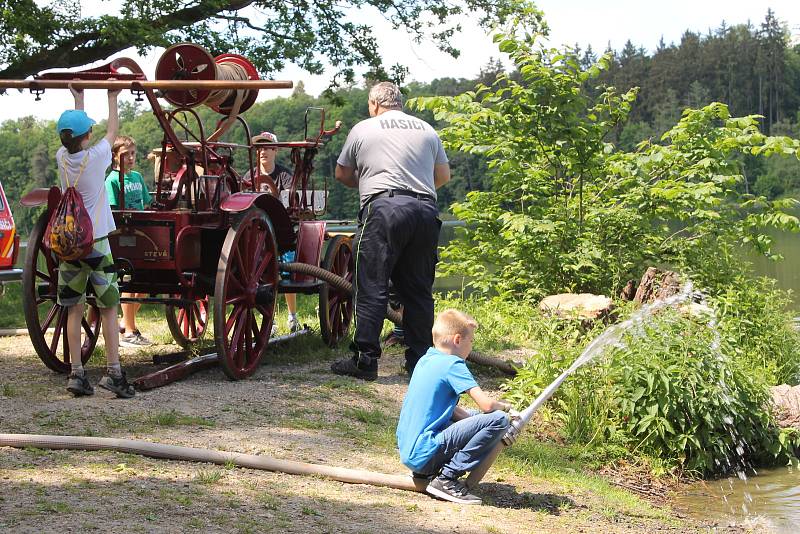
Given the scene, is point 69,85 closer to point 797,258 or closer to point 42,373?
point 42,373

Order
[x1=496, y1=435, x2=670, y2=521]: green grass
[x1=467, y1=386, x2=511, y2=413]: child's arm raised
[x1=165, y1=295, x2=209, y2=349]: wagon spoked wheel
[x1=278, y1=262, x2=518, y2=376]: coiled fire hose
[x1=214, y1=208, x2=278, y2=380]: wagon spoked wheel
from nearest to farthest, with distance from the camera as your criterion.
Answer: [x1=467, y1=386, x2=511, y2=413]: child's arm raised
[x1=496, y1=435, x2=670, y2=521]: green grass
[x1=214, y1=208, x2=278, y2=380]: wagon spoked wheel
[x1=278, y1=262, x2=518, y2=376]: coiled fire hose
[x1=165, y1=295, x2=209, y2=349]: wagon spoked wheel

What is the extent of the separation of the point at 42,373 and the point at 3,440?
232cm

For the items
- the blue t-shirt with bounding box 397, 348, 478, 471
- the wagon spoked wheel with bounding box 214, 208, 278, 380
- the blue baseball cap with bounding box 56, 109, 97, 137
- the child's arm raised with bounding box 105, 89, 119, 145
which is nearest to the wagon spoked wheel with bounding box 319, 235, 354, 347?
the wagon spoked wheel with bounding box 214, 208, 278, 380

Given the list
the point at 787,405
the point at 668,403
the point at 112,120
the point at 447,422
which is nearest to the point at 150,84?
the point at 112,120

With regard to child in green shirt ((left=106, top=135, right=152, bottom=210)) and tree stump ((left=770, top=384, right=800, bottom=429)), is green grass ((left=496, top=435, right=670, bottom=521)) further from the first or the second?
child in green shirt ((left=106, top=135, right=152, bottom=210))

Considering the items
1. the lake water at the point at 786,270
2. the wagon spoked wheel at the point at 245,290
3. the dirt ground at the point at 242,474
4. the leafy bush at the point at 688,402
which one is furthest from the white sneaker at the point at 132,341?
the lake water at the point at 786,270

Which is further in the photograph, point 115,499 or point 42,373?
point 42,373

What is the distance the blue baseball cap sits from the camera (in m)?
6.00

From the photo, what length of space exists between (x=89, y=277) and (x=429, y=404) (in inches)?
94.5

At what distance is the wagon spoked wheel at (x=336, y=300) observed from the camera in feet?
27.9

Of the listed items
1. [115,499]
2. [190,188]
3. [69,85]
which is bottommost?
[115,499]

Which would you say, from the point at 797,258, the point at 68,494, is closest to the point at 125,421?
the point at 68,494

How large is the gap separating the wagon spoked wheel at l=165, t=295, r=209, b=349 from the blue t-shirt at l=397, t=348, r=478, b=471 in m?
4.01

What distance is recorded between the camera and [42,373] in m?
7.19
